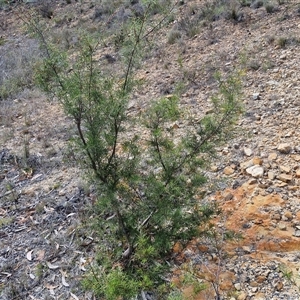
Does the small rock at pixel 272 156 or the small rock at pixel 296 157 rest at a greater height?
the small rock at pixel 272 156

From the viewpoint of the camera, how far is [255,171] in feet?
14.1

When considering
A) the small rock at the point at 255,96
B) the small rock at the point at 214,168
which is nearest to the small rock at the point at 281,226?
the small rock at the point at 214,168

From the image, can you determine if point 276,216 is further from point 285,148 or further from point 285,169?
point 285,148

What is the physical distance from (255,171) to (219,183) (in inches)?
15.3

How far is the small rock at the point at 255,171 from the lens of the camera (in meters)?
4.25

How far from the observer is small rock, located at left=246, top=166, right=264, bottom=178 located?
13.9 ft

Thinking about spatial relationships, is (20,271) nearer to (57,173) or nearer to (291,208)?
(57,173)

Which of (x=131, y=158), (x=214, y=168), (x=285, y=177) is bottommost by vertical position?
(x=285, y=177)

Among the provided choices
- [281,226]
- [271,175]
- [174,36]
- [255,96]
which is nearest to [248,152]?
[271,175]

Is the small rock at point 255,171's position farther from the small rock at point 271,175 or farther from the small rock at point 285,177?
the small rock at point 285,177

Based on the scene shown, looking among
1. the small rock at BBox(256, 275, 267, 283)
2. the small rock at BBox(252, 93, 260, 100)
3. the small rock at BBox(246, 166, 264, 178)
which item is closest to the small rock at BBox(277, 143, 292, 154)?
the small rock at BBox(246, 166, 264, 178)

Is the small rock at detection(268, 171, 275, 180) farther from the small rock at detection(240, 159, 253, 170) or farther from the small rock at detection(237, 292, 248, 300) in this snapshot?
the small rock at detection(237, 292, 248, 300)

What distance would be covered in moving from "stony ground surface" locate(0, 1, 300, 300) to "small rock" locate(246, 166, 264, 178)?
11 mm

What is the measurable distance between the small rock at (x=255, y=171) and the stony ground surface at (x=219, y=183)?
11 millimetres
